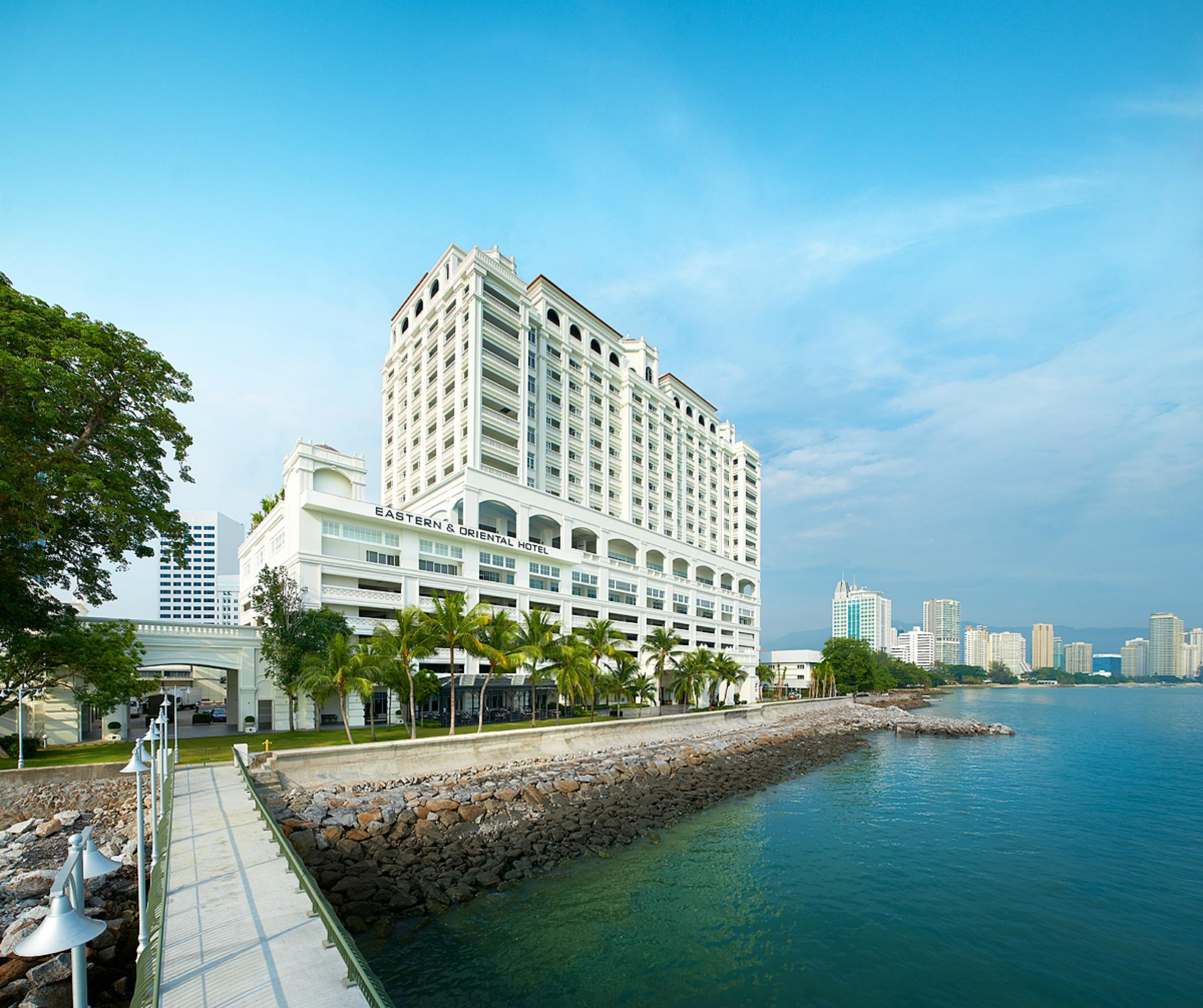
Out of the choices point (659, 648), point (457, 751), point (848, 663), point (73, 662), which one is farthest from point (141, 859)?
point (848, 663)

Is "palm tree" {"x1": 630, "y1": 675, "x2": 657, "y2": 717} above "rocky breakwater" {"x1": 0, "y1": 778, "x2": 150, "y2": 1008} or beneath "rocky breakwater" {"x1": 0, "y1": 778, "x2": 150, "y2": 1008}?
beneath

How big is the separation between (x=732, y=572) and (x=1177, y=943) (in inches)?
3217

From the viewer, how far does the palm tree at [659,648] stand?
64.9 m

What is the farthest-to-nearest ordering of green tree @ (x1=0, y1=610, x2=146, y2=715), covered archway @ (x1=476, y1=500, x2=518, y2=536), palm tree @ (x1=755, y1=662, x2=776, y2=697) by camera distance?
palm tree @ (x1=755, y1=662, x2=776, y2=697)
covered archway @ (x1=476, y1=500, x2=518, y2=536)
green tree @ (x1=0, y1=610, x2=146, y2=715)

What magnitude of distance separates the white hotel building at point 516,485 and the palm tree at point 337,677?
911 centimetres

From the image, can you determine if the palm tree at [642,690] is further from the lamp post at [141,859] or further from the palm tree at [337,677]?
the lamp post at [141,859]

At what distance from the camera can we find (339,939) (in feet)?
35.5

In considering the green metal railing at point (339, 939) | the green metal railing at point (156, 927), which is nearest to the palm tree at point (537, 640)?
the green metal railing at point (156, 927)

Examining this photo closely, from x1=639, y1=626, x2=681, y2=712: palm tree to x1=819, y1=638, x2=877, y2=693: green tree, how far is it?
5734 cm

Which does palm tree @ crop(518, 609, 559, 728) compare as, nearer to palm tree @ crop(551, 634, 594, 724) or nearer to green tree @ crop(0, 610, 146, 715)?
palm tree @ crop(551, 634, 594, 724)

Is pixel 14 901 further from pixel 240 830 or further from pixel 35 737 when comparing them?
pixel 35 737

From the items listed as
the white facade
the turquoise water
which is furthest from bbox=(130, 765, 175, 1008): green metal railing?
the white facade

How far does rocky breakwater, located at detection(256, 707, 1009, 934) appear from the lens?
839 inches

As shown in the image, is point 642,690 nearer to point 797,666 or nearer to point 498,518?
point 498,518
